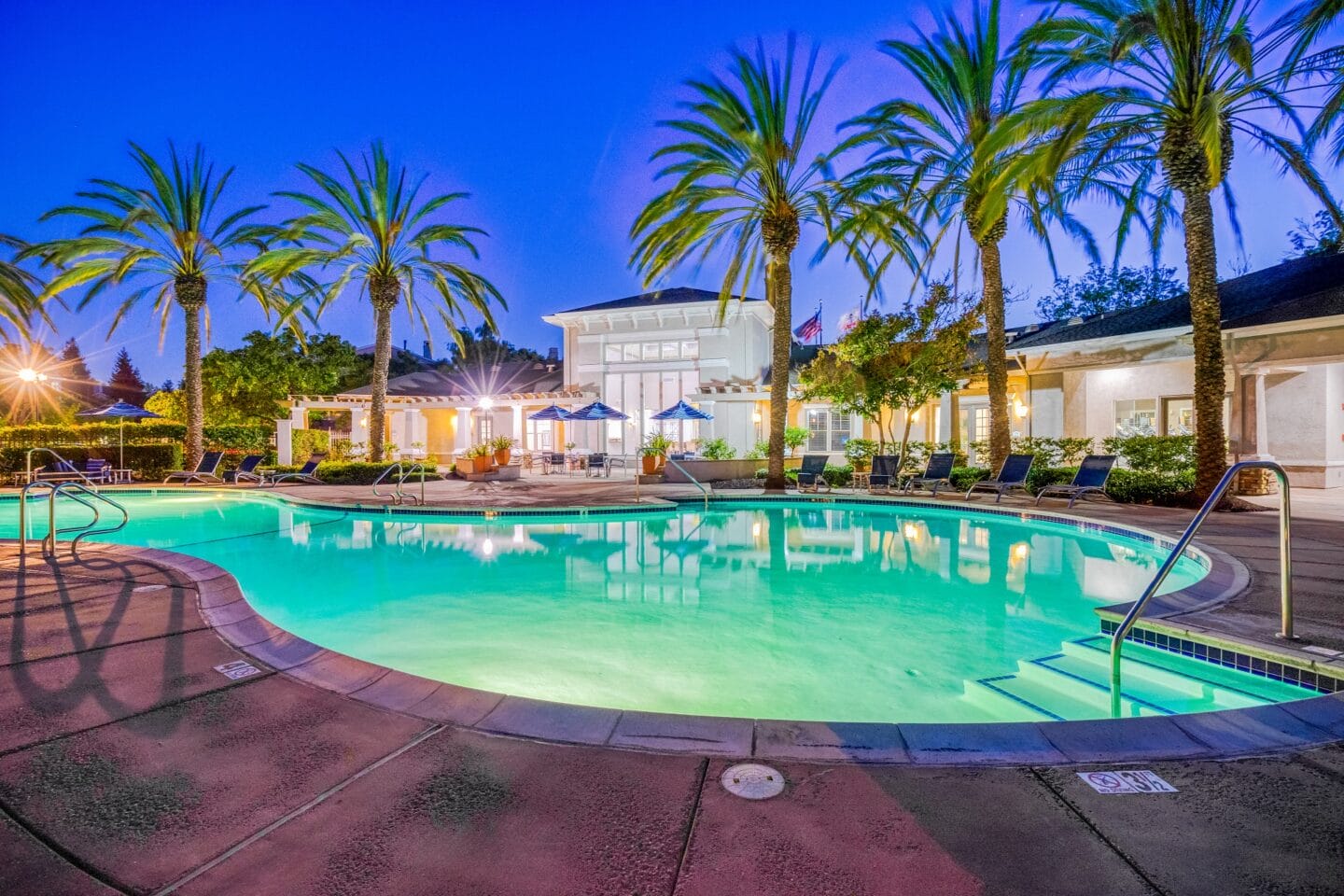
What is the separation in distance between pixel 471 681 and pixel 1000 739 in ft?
12.5

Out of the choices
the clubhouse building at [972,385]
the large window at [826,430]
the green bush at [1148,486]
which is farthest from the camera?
the large window at [826,430]

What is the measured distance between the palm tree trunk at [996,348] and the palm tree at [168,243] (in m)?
19.8

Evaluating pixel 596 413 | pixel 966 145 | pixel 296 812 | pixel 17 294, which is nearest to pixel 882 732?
pixel 296 812

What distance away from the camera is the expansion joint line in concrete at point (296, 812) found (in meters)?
1.88

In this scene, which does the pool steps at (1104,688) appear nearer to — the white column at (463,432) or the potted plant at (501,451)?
the potted plant at (501,451)

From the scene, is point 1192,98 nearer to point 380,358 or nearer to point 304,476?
point 380,358

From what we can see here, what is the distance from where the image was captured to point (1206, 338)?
447 inches

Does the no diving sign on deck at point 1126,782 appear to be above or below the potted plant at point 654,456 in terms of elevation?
below

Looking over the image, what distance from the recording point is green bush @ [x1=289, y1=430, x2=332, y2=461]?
2569 cm

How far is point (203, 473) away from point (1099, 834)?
2251 centimetres

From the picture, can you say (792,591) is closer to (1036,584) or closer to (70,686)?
(1036,584)

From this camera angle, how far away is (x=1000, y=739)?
271 centimetres

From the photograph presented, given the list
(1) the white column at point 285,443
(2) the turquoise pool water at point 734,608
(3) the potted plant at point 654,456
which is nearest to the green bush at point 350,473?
(2) the turquoise pool water at point 734,608

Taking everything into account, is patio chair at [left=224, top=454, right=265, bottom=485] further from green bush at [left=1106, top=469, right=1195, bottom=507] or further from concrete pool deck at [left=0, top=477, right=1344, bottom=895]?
green bush at [left=1106, top=469, right=1195, bottom=507]
